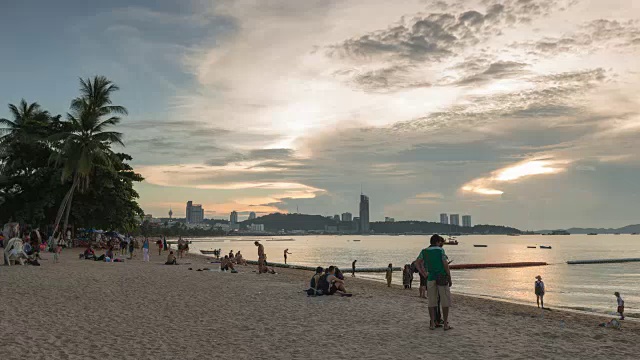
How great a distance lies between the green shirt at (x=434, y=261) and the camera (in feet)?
33.5

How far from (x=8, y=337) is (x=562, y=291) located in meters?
→ 36.1

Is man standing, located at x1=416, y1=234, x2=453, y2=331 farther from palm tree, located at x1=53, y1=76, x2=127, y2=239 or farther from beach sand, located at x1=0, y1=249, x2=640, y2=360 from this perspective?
palm tree, located at x1=53, y1=76, x2=127, y2=239

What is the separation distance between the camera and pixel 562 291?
35406 millimetres

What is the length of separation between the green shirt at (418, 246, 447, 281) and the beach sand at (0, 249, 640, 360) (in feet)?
4.28

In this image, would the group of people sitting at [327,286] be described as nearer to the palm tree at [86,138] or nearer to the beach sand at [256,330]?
the beach sand at [256,330]

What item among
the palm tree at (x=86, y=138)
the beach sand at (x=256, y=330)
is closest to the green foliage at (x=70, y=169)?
the palm tree at (x=86, y=138)

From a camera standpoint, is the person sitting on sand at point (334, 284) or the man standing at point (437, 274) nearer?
the man standing at point (437, 274)

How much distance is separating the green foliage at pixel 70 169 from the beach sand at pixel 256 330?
25993 mm

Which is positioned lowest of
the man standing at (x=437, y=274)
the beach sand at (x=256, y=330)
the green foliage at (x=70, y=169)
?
the beach sand at (x=256, y=330)

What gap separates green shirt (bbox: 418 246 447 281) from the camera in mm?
10202

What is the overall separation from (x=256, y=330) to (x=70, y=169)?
113 feet

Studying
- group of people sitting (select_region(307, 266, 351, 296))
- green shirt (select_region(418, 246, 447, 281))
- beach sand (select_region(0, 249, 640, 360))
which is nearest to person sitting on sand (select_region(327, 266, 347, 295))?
group of people sitting (select_region(307, 266, 351, 296))

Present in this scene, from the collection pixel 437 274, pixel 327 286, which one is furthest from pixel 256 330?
pixel 327 286

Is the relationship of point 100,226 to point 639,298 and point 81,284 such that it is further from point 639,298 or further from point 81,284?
point 639,298
